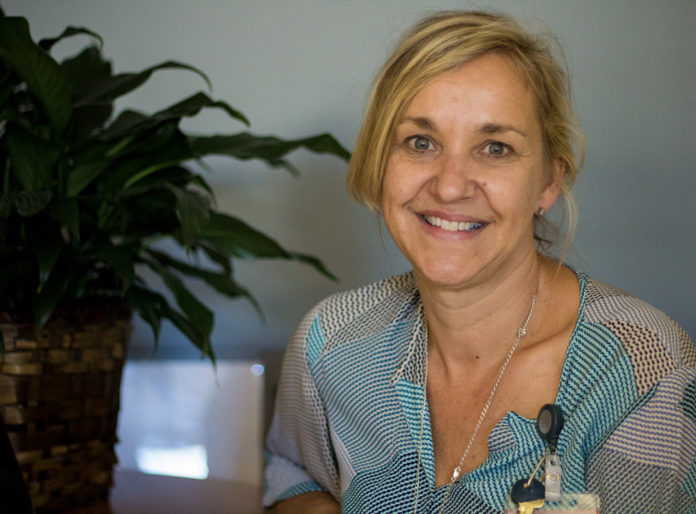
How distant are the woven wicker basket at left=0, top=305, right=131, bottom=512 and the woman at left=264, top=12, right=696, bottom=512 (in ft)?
1.43

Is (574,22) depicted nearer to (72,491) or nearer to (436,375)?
(436,375)

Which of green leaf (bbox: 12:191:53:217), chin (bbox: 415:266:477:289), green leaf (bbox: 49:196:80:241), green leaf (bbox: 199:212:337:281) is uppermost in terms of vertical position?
green leaf (bbox: 12:191:53:217)

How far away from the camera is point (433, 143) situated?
1211 mm

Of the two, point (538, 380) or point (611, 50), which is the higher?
point (611, 50)

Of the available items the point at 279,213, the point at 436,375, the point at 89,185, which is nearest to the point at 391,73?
the point at 436,375

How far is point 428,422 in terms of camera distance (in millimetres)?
1261

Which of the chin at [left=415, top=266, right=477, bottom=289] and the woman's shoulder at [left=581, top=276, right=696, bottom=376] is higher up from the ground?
the chin at [left=415, top=266, right=477, bottom=289]

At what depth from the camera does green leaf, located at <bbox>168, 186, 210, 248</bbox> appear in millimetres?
1283

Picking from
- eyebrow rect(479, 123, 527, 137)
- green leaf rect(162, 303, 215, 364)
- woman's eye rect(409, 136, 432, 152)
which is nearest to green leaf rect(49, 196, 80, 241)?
green leaf rect(162, 303, 215, 364)

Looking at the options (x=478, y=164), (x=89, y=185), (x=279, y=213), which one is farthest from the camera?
(x=279, y=213)

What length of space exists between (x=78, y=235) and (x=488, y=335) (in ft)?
2.33

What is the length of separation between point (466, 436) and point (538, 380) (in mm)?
157

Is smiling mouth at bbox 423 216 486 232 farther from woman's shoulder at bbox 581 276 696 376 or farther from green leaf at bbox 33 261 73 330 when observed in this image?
green leaf at bbox 33 261 73 330

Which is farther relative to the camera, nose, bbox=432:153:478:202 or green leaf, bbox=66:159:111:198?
green leaf, bbox=66:159:111:198
